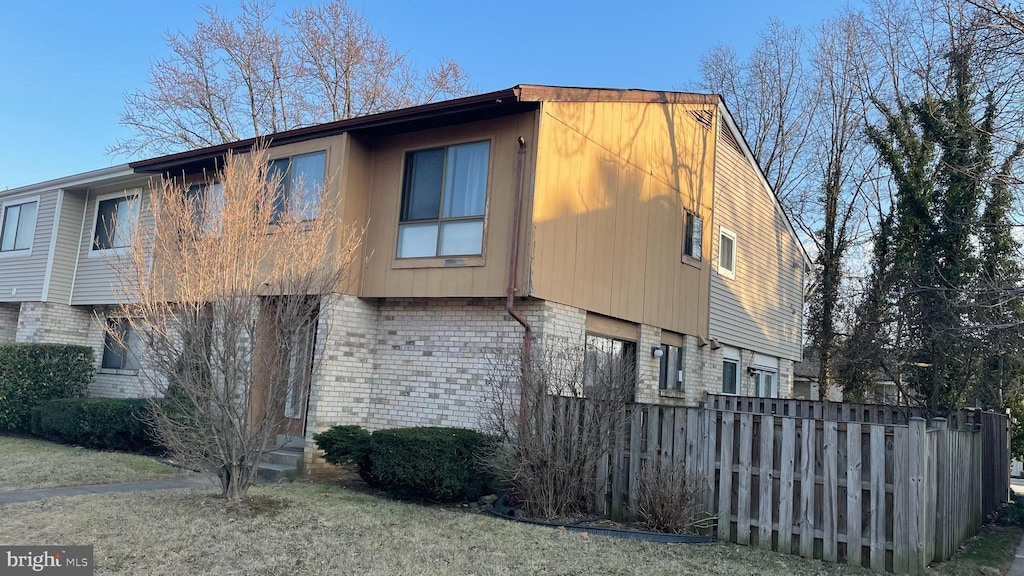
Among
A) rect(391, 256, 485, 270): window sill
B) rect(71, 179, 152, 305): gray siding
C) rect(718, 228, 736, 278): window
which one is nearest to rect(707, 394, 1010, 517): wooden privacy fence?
rect(718, 228, 736, 278): window

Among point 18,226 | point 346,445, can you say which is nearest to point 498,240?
point 346,445

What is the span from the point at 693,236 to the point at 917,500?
863cm

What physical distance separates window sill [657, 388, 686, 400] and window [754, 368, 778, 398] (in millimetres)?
3925

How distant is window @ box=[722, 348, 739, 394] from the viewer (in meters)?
15.8

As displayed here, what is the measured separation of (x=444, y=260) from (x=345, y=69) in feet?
63.5

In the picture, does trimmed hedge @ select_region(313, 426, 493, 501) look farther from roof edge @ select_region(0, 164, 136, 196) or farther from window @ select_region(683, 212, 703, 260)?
roof edge @ select_region(0, 164, 136, 196)

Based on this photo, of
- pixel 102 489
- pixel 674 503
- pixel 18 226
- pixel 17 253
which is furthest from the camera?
pixel 18 226

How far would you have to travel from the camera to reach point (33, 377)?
14273mm

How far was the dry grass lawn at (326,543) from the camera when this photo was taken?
593 cm

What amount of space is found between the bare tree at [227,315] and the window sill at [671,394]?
7.06 meters

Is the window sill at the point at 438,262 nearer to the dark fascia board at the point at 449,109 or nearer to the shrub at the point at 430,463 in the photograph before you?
the dark fascia board at the point at 449,109

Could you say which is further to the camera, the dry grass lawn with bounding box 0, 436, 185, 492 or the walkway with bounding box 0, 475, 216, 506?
the dry grass lawn with bounding box 0, 436, 185, 492

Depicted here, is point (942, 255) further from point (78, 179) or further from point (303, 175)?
point (78, 179)

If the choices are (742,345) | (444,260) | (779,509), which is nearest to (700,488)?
(779,509)
